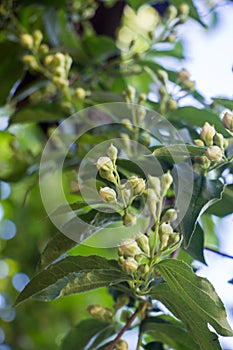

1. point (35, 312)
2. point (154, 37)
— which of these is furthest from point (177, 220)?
point (35, 312)

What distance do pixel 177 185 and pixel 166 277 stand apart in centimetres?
9

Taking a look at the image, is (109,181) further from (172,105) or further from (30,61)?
(30,61)

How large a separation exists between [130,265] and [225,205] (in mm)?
178

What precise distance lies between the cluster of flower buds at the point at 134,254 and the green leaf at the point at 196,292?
17 mm

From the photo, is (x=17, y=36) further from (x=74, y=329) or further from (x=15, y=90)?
(x=74, y=329)

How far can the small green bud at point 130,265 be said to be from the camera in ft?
1.80

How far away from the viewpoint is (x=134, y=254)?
55cm

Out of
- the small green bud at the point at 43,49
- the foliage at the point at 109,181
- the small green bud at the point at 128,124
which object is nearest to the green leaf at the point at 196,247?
the foliage at the point at 109,181

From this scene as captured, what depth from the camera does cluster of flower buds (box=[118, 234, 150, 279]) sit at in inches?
21.7

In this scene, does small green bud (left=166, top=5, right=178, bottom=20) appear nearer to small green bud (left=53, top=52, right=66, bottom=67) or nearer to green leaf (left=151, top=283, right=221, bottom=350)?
small green bud (left=53, top=52, right=66, bottom=67)

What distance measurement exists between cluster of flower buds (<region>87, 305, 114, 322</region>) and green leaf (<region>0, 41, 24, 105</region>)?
51cm

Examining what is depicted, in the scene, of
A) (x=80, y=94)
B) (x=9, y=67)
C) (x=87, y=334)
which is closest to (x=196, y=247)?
(x=87, y=334)

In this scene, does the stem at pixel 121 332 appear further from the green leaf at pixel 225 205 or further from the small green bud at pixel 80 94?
the small green bud at pixel 80 94

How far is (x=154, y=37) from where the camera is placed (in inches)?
41.2
